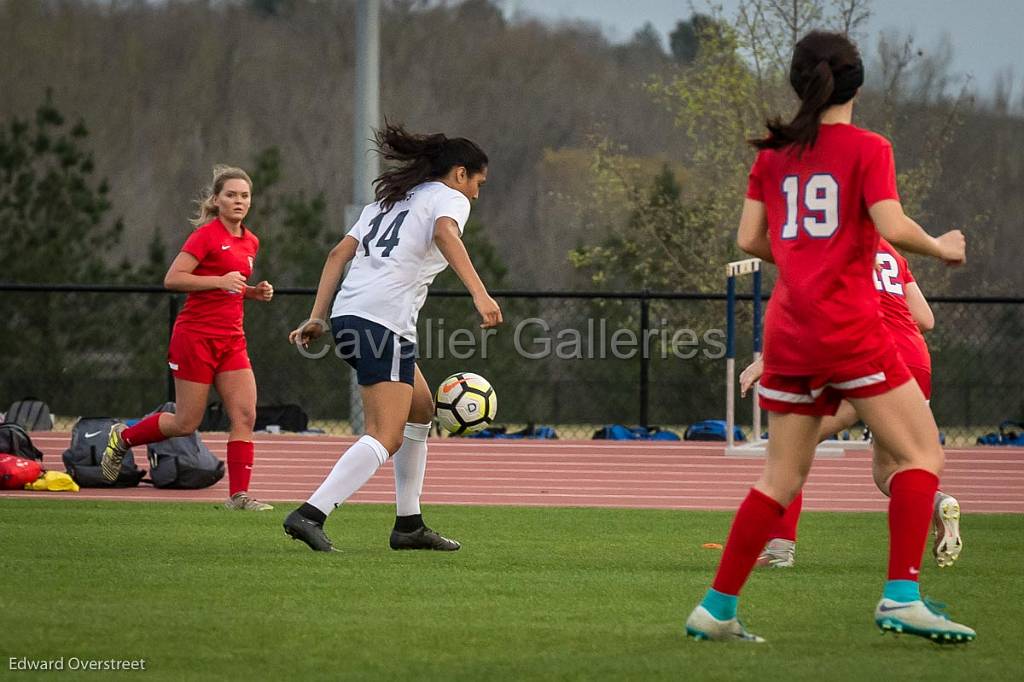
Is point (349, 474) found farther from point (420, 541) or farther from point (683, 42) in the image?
point (683, 42)

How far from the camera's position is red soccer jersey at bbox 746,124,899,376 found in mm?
4730

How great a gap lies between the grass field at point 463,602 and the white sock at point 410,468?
→ 256 mm

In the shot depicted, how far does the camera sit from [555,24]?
41094 millimetres

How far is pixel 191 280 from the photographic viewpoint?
876 cm

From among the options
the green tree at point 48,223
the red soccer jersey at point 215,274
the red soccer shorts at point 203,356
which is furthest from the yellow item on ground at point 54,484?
the green tree at point 48,223

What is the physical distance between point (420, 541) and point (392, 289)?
125cm

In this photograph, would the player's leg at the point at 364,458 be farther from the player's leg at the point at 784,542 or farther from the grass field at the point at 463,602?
the player's leg at the point at 784,542

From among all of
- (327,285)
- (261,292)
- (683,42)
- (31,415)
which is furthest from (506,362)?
(683,42)

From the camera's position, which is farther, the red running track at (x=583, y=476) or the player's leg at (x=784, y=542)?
the red running track at (x=583, y=476)

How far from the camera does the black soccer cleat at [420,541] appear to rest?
24.0 ft

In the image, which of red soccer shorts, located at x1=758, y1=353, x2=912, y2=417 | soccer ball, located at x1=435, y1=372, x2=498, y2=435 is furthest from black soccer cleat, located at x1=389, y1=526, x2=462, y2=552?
red soccer shorts, located at x1=758, y1=353, x2=912, y2=417

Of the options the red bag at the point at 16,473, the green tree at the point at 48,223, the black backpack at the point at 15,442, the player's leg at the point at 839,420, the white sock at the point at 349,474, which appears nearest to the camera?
the player's leg at the point at 839,420

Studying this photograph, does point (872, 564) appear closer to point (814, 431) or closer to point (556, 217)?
point (814, 431)

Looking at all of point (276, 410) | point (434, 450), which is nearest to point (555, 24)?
point (276, 410)
